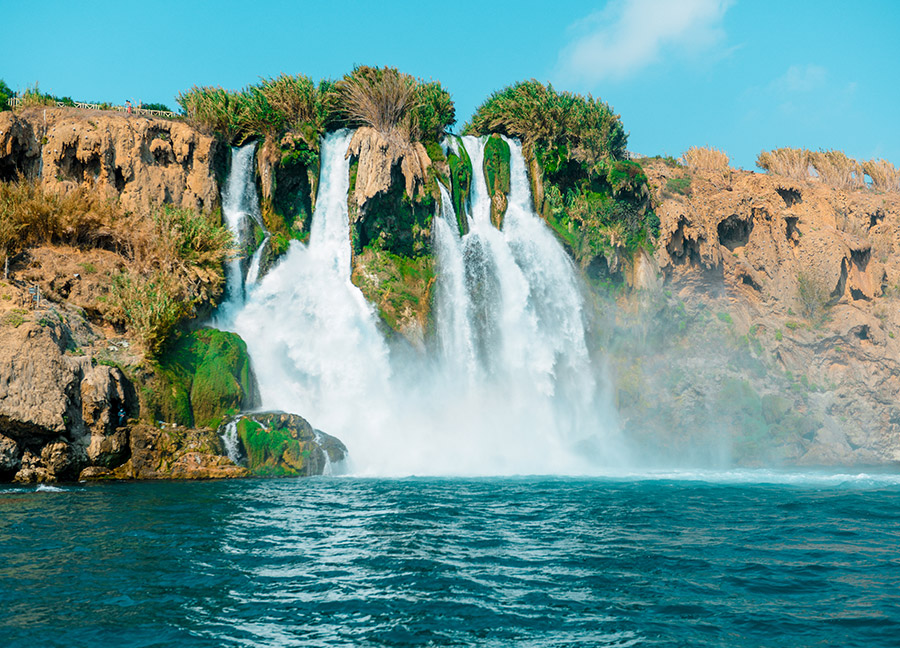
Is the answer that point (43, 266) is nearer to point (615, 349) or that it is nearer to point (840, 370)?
point (615, 349)

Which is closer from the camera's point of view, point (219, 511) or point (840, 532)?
point (840, 532)

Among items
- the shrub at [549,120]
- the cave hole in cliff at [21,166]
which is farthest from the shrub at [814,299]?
the cave hole in cliff at [21,166]

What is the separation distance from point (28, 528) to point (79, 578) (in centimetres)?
314

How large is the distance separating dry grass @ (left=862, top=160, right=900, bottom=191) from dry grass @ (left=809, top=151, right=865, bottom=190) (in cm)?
119

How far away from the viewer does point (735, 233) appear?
32.7 metres

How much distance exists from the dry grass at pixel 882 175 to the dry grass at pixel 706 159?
971 cm

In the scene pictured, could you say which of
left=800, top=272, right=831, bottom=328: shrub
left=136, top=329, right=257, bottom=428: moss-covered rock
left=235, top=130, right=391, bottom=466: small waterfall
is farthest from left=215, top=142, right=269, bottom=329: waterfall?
left=800, top=272, right=831, bottom=328: shrub

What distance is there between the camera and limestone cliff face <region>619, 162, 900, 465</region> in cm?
2762

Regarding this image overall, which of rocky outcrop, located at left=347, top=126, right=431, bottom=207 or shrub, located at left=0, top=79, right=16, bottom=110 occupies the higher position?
shrub, located at left=0, top=79, right=16, bottom=110

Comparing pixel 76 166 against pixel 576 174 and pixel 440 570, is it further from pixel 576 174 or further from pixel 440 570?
pixel 440 570

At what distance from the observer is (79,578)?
739 centimetres

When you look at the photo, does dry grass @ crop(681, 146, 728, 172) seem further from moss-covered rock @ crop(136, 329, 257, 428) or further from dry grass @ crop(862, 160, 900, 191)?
moss-covered rock @ crop(136, 329, 257, 428)

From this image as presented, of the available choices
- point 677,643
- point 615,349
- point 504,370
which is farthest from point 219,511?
point 615,349

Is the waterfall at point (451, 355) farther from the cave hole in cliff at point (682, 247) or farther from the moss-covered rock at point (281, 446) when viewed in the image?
the cave hole in cliff at point (682, 247)
